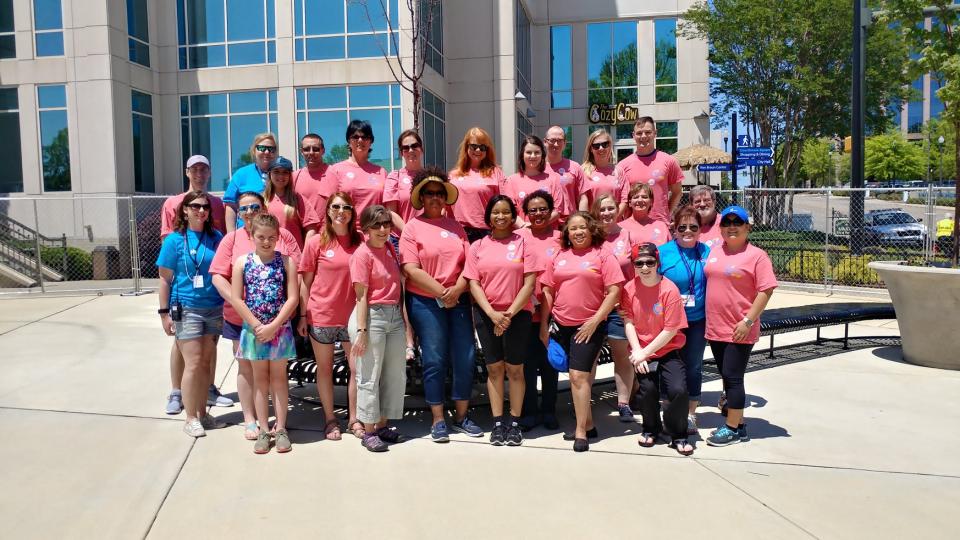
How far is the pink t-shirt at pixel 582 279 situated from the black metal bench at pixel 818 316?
305 centimetres

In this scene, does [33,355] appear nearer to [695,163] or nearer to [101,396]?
[101,396]

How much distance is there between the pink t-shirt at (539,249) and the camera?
516cm

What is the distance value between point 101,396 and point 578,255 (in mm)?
4601

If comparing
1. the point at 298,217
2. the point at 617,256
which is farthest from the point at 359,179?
the point at 617,256

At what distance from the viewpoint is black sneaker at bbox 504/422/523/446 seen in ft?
17.0

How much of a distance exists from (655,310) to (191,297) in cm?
353

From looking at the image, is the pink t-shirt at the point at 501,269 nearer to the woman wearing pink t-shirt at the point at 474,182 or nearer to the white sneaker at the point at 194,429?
the woman wearing pink t-shirt at the point at 474,182

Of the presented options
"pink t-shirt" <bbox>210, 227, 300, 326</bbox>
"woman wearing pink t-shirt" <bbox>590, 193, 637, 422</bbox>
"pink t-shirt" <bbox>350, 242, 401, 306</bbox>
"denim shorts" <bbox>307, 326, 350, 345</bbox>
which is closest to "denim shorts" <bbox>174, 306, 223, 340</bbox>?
"pink t-shirt" <bbox>210, 227, 300, 326</bbox>

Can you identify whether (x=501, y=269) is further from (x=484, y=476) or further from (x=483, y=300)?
(x=484, y=476)

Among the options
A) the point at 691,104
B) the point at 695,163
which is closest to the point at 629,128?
the point at 691,104

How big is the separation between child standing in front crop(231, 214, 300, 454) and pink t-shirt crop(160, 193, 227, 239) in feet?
2.74

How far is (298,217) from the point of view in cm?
594

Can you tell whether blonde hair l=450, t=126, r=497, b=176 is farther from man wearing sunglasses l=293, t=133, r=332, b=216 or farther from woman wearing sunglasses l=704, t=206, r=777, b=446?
woman wearing sunglasses l=704, t=206, r=777, b=446

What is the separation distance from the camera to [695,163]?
23438 millimetres
